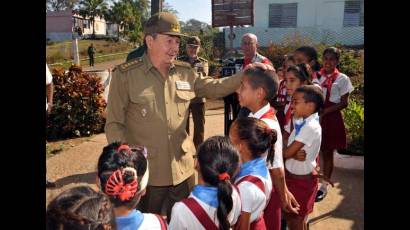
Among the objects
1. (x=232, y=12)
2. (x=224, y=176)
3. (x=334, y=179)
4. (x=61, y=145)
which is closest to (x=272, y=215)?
(x=224, y=176)

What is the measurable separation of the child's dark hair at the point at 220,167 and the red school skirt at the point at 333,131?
2.77 metres

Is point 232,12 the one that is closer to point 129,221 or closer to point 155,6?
point 155,6

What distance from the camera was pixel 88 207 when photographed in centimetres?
150

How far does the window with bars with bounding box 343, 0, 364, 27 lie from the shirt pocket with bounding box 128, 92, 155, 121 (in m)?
21.2

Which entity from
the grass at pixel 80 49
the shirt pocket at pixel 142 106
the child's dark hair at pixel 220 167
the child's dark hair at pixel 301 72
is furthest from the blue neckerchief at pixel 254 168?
the grass at pixel 80 49

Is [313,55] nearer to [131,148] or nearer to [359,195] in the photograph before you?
[359,195]

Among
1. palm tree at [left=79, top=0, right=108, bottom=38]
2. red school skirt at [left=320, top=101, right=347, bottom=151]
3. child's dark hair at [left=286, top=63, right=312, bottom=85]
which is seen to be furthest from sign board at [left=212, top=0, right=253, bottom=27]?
palm tree at [left=79, top=0, right=108, bottom=38]

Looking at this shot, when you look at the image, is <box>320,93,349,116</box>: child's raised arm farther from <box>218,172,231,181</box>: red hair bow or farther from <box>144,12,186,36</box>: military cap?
<box>218,172,231,181</box>: red hair bow

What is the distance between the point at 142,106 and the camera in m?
2.64

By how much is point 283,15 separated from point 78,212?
22282mm

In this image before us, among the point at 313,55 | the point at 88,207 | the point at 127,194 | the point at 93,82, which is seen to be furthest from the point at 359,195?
the point at 93,82

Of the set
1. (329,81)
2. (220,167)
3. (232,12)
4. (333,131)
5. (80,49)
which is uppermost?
(232,12)
